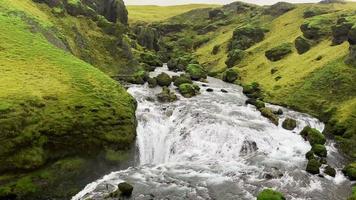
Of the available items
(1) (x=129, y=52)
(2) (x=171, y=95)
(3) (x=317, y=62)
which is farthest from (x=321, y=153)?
(1) (x=129, y=52)

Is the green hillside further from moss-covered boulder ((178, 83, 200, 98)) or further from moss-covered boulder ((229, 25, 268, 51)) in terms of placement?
moss-covered boulder ((178, 83, 200, 98))

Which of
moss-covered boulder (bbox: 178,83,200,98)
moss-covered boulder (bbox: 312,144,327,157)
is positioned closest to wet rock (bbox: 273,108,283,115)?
moss-covered boulder (bbox: 178,83,200,98)

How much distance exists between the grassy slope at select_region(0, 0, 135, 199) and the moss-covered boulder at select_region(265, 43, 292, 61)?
5266 cm

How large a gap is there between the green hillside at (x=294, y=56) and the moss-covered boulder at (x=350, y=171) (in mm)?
5396

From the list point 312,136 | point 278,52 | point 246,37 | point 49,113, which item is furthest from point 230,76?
point 49,113

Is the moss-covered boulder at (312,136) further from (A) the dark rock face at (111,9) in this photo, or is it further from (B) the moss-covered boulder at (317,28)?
(A) the dark rock face at (111,9)

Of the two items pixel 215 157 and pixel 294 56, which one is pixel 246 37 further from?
pixel 215 157

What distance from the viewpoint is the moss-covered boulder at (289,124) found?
51.5 meters

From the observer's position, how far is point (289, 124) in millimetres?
51688

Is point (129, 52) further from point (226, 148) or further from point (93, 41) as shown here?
point (226, 148)

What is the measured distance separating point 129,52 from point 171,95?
26.4 meters

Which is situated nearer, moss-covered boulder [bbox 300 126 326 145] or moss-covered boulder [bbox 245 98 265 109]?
moss-covered boulder [bbox 300 126 326 145]

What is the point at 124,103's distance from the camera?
4212 centimetres

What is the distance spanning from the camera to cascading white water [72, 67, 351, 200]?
33.6 meters
